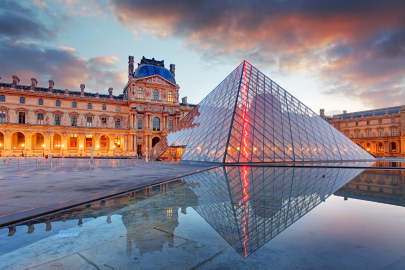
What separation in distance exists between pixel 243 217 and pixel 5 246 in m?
4.13

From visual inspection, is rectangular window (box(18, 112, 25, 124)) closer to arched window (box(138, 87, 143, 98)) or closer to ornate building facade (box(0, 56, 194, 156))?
ornate building facade (box(0, 56, 194, 156))

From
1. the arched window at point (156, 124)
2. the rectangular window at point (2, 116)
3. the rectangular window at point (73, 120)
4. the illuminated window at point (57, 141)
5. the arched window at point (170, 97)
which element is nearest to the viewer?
the rectangular window at point (2, 116)

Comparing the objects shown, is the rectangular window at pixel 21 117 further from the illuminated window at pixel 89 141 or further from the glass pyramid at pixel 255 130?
the glass pyramid at pixel 255 130

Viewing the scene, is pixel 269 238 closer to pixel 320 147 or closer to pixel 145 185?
pixel 145 185

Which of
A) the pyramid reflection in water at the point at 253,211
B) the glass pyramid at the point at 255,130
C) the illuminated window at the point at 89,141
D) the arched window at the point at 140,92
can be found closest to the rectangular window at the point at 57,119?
the illuminated window at the point at 89,141

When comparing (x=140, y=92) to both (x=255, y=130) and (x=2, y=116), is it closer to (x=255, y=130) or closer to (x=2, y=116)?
(x=2, y=116)

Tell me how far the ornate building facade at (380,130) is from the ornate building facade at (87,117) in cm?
4906

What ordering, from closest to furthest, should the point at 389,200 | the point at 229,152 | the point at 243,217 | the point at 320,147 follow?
the point at 243,217
the point at 389,200
the point at 229,152
the point at 320,147

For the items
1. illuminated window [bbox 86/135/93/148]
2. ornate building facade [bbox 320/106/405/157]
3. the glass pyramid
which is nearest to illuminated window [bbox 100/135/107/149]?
illuminated window [bbox 86/135/93/148]

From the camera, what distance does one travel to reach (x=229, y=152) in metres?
20.9

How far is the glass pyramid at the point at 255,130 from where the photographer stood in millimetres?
21797

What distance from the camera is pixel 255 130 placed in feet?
75.0

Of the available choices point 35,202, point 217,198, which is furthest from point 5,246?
point 217,198

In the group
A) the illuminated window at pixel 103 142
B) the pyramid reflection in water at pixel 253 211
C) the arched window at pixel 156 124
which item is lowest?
the pyramid reflection in water at pixel 253 211
